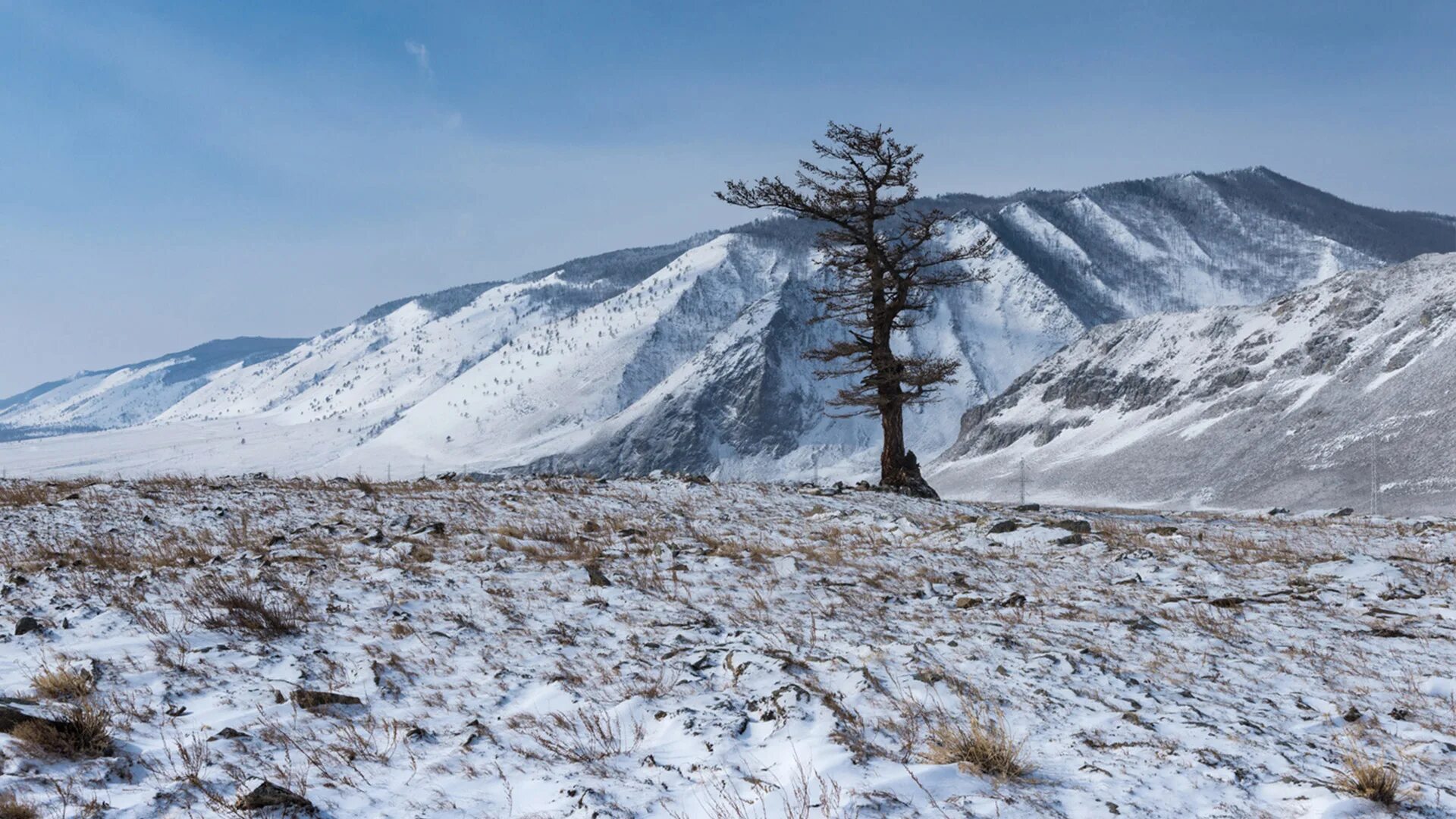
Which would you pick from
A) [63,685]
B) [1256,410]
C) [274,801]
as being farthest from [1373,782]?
[1256,410]

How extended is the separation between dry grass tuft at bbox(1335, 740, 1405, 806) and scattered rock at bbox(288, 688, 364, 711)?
5.35m

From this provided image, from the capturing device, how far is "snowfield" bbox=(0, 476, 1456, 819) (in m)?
3.83

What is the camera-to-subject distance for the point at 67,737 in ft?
13.1

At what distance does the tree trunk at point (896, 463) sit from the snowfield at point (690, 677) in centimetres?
1289

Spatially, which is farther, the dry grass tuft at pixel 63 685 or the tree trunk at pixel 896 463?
the tree trunk at pixel 896 463

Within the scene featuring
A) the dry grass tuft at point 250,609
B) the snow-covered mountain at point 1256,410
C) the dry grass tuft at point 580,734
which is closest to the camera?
the dry grass tuft at point 580,734

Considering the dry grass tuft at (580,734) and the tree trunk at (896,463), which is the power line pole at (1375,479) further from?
the dry grass tuft at (580,734)

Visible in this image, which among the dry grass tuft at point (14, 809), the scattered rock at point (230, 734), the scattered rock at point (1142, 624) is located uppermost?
the dry grass tuft at point (14, 809)

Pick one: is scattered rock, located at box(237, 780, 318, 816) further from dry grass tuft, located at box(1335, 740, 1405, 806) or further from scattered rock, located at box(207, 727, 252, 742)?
→ dry grass tuft, located at box(1335, 740, 1405, 806)

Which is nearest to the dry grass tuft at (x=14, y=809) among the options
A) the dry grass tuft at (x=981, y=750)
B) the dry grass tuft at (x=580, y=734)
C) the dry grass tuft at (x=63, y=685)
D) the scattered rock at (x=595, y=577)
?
the dry grass tuft at (x=63, y=685)

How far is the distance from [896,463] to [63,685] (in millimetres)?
21604

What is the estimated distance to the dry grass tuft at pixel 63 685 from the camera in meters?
4.73

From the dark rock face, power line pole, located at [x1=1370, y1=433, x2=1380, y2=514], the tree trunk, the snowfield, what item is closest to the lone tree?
the tree trunk

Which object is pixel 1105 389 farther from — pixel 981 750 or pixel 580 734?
pixel 580 734
